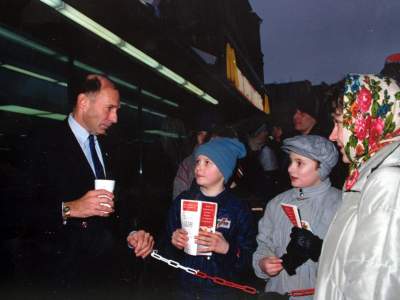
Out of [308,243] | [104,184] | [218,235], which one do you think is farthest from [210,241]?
[104,184]

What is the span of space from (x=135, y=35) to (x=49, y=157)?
8.38ft

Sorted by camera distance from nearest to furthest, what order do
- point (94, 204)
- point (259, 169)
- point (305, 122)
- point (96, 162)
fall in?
point (94, 204)
point (96, 162)
point (305, 122)
point (259, 169)

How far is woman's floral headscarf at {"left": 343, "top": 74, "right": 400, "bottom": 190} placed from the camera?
5.63 feet

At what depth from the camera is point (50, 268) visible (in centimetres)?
246

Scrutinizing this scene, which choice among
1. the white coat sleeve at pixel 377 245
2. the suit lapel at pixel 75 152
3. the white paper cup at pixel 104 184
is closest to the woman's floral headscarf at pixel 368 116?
the white coat sleeve at pixel 377 245

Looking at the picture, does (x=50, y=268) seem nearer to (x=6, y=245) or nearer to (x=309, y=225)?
(x=6, y=245)

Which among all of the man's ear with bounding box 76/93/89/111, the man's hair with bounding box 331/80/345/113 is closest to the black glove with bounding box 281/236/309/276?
the man's hair with bounding box 331/80/345/113

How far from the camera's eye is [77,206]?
2.41 meters

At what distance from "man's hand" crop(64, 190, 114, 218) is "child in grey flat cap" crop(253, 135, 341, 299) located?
49.4 inches

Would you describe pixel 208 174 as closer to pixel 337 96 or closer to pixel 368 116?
pixel 337 96

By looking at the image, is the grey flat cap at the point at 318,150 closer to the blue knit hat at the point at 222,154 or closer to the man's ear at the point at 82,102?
the blue knit hat at the point at 222,154

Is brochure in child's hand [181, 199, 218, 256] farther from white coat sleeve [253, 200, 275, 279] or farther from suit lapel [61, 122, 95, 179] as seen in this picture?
suit lapel [61, 122, 95, 179]

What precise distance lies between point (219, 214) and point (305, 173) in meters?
0.84

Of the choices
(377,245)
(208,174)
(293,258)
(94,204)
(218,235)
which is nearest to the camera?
(377,245)
